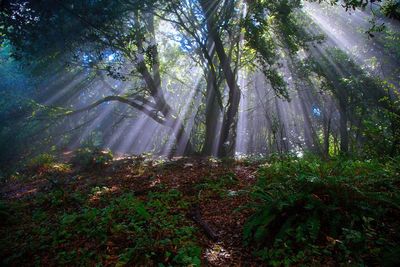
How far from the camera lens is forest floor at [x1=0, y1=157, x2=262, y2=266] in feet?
A: 18.0

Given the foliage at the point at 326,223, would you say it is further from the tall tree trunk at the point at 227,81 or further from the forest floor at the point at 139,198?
the tall tree trunk at the point at 227,81

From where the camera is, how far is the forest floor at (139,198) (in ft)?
18.0

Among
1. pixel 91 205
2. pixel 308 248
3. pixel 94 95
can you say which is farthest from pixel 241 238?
pixel 94 95

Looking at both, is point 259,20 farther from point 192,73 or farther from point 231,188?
point 192,73

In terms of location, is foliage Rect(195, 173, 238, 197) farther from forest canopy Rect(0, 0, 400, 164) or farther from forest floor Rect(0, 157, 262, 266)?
forest canopy Rect(0, 0, 400, 164)

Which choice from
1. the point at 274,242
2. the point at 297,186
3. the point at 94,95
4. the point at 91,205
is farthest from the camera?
the point at 94,95

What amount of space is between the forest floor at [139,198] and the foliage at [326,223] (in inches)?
19.1

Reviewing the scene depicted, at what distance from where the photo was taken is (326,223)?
5203mm

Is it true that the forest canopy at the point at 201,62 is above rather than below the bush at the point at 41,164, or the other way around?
above

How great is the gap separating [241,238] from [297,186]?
1.62 metres

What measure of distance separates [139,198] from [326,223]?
479 cm

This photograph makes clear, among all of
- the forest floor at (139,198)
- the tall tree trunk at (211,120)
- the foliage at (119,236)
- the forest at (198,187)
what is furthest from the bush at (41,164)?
the foliage at (119,236)

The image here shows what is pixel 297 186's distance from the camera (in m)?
6.24

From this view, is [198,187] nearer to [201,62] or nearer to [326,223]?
[326,223]
